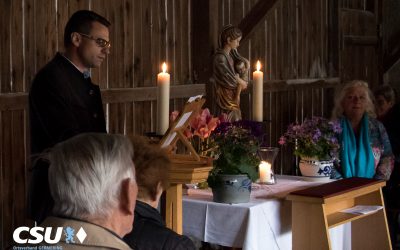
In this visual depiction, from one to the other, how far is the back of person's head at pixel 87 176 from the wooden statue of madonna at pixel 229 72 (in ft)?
9.05

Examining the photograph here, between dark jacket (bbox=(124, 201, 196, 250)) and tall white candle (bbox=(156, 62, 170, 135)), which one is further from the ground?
tall white candle (bbox=(156, 62, 170, 135))

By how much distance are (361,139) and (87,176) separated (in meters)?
3.26

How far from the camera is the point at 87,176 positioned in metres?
1.55

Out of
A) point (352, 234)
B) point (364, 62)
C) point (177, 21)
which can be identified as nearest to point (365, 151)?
point (352, 234)

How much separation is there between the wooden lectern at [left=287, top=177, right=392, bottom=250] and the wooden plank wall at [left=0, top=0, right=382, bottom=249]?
144 centimetres

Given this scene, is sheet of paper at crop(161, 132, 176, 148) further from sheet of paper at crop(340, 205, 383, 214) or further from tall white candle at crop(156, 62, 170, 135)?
sheet of paper at crop(340, 205, 383, 214)

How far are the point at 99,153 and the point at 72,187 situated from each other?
0.31ft

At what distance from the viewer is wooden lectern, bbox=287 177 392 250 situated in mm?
3129

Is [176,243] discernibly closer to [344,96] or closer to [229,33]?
[229,33]

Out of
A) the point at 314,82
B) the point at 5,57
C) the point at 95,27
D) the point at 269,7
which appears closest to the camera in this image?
the point at 95,27

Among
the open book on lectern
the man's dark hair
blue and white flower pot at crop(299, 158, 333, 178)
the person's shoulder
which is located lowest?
the person's shoulder

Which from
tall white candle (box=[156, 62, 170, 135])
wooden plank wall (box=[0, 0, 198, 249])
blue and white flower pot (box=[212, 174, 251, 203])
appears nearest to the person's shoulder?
tall white candle (box=[156, 62, 170, 135])

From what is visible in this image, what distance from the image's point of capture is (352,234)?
149 inches

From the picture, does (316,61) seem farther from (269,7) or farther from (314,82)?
(269,7)
